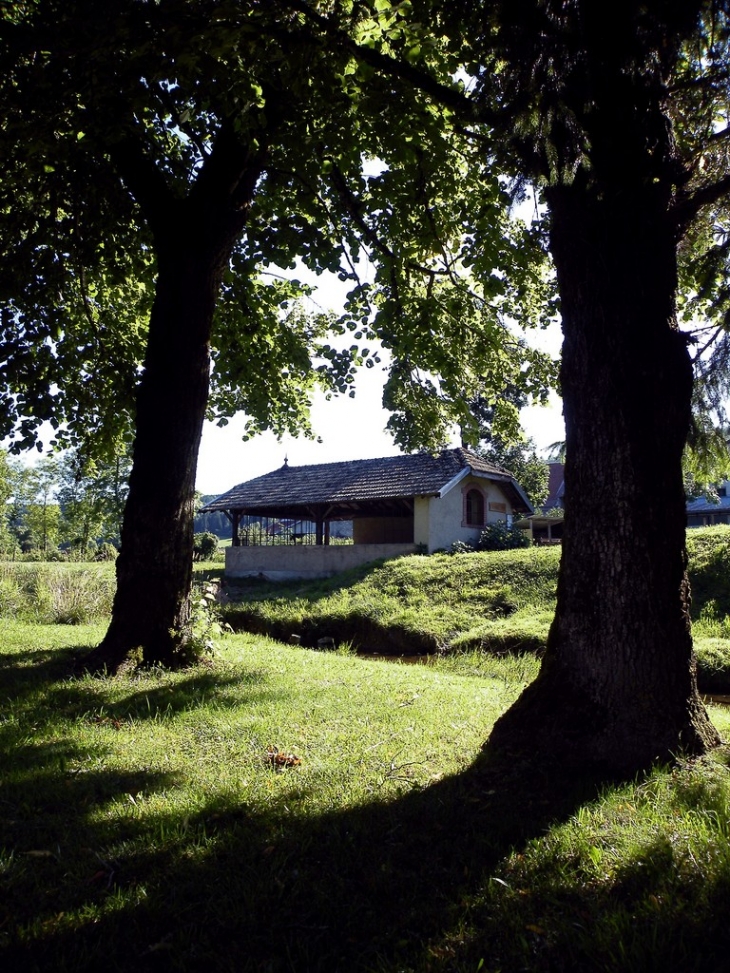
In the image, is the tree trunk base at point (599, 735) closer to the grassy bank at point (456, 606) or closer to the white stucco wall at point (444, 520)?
the grassy bank at point (456, 606)

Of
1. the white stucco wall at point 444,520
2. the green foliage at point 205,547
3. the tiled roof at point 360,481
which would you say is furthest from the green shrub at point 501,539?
the green foliage at point 205,547

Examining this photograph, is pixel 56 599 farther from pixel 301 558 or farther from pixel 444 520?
pixel 444 520

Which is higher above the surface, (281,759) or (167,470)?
(167,470)

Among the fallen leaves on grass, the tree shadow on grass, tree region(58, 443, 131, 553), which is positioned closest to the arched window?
tree region(58, 443, 131, 553)

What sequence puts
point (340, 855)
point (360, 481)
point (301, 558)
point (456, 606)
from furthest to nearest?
point (360, 481), point (301, 558), point (456, 606), point (340, 855)

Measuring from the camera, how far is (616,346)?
4371 mm

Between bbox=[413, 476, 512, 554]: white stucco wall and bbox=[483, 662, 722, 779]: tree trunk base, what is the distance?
21.0m

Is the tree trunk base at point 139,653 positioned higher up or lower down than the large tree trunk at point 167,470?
lower down

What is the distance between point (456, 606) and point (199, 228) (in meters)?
12.0

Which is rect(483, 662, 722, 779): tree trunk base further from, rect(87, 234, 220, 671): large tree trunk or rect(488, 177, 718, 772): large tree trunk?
rect(87, 234, 220, 671): large tree trunk

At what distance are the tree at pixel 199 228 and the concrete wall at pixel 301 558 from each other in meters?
13.3

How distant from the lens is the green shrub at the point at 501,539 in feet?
83.7

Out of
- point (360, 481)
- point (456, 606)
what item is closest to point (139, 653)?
point (456, 606)

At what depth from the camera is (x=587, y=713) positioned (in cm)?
420
